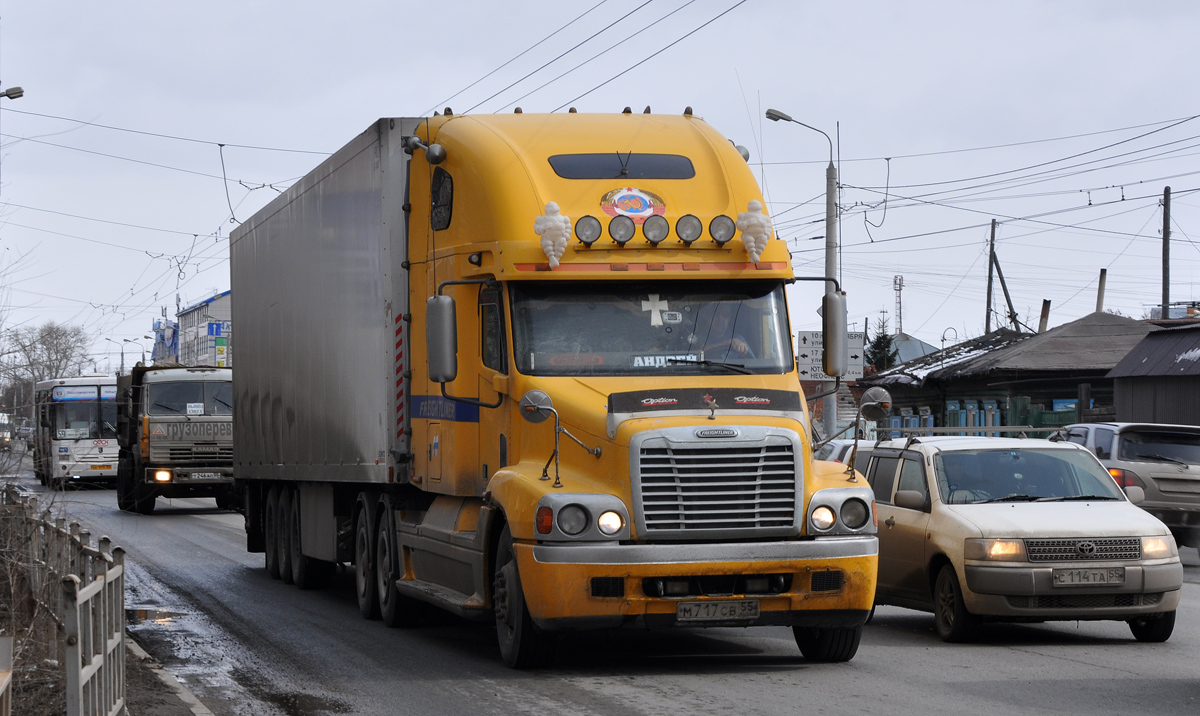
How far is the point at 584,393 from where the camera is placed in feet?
33.4

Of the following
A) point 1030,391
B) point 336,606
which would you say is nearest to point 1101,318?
point 1030,391

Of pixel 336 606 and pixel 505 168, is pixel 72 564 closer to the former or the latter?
pixel 505 168

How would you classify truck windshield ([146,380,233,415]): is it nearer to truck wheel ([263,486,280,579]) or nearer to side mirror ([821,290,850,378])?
truck wheel ([263,486,280,579])

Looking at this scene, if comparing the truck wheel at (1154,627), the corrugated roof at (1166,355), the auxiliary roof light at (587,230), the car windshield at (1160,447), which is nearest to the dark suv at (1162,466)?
the car windshield at (1160,447)

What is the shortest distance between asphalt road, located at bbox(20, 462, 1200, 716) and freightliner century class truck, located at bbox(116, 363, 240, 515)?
16.3 m

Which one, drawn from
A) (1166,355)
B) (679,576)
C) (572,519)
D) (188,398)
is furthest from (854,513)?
(1166,355)

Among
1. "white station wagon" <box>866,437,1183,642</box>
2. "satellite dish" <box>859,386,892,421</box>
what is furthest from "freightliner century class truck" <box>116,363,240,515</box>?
"satellite dish" <box>859,386,892,421</box>

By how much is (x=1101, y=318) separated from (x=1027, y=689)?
133ft

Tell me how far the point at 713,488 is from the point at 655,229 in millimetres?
2042

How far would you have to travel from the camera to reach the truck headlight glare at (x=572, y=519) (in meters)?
9.48

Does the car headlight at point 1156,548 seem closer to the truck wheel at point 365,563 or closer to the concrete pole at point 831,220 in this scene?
the truck wheel at point 365,563

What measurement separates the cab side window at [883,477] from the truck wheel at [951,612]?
1.19 m

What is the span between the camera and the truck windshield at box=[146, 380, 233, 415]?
31250mm

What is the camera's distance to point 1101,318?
47625 mm
